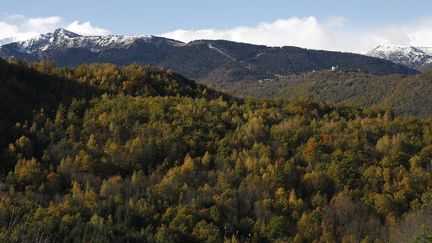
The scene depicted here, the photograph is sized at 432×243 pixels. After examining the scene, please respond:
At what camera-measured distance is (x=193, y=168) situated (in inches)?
2729

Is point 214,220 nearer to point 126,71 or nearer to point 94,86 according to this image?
point 94,86

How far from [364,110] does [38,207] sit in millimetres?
72801

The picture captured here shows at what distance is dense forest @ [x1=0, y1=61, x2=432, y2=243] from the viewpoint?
55406mm

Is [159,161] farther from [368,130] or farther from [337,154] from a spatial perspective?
[368,130]

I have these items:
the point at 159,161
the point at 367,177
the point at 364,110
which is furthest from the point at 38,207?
the point at 364,110

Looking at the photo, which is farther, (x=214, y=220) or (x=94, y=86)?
(x=94, y=86)

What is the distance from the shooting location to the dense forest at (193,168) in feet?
182

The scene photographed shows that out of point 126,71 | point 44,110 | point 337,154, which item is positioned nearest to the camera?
point 337,154

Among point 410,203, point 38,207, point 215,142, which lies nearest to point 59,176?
point 38,207

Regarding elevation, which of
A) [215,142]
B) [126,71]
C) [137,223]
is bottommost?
[137,223]

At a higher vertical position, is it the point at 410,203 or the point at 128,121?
the point at 128,121

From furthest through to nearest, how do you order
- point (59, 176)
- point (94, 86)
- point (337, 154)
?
point (94, 86) < point (337, 154) < point (59, 176)

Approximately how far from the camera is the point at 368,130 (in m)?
83.6

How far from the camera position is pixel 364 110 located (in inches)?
4289
